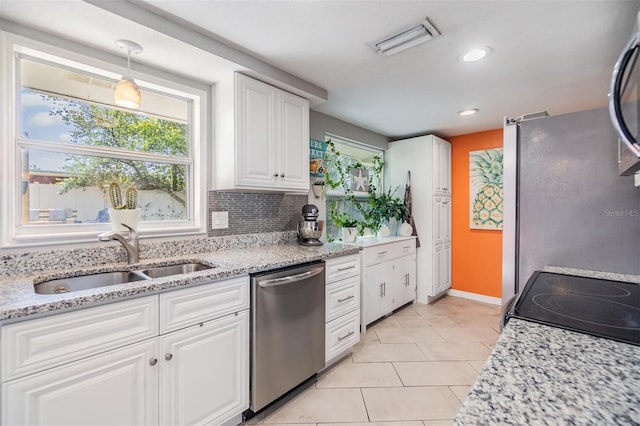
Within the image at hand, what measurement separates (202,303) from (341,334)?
1.26m

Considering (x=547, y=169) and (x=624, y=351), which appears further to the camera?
(x=547, y=169)

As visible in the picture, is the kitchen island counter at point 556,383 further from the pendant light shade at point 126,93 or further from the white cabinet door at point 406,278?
the white cabinet door at point 406,278

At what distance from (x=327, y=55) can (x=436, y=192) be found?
254cm

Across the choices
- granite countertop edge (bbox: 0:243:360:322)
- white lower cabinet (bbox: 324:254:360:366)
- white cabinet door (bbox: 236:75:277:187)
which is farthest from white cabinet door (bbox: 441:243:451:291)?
white cabinet door (bbox: 236:75:277:187)

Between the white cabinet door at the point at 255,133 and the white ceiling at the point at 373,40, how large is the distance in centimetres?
14

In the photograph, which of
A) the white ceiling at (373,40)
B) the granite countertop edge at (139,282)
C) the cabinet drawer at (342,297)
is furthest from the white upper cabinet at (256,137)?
the cabinet drawer at (342,297)

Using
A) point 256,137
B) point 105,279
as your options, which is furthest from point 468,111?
point 105,279

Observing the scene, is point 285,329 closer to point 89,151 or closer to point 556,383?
point 556,383

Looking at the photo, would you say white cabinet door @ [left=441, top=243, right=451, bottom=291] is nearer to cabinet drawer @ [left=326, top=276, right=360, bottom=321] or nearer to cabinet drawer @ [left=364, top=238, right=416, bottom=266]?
cabinet drawer @ [left=364, top=238, right=416, bottom=266]

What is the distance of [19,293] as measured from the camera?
1.16m

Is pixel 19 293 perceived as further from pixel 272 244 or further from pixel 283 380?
pixel 272 244

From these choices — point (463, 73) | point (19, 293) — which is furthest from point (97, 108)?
point (463, 73)

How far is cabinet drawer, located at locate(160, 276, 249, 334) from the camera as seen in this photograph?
137cm

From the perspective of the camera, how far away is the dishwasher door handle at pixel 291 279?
1.70 metres
